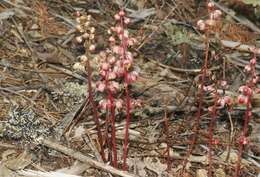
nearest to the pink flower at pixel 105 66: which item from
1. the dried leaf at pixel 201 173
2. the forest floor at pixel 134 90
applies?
Result: the forest floor at pixel 134 90

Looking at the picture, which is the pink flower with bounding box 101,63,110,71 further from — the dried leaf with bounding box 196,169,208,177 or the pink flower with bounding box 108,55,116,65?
the dried leaf with bounding box 196,169,208,177

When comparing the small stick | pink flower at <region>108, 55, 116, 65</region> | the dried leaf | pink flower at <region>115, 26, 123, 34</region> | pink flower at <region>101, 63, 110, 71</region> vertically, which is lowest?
the dried leaf

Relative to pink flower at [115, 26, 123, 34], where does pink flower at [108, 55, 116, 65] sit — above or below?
below

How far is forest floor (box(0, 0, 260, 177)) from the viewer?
377 centimetres

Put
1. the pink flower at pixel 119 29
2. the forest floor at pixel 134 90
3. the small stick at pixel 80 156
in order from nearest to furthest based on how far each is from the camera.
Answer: the pink flower at pixel 119 29
the small stick at pixel 80 156
the forest floor at pixel 134 90

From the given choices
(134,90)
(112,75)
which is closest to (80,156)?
(112,75)

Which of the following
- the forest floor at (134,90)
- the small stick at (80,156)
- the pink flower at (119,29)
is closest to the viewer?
the pink flower at (119,29)

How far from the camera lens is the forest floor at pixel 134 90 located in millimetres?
3768

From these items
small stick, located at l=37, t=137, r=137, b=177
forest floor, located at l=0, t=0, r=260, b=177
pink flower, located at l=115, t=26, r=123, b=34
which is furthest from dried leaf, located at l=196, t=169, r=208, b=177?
pink flower, located at l=115, t=26, r=123, b=34

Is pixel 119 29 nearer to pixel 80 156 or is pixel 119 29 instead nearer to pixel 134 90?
pixel 80 156

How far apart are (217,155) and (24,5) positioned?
232cm

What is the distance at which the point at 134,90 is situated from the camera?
4434 mm

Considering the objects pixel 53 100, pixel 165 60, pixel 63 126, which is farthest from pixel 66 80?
pixel 165 60

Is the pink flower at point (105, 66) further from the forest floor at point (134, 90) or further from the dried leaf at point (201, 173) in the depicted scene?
the dried leaf at point (201, 173)
